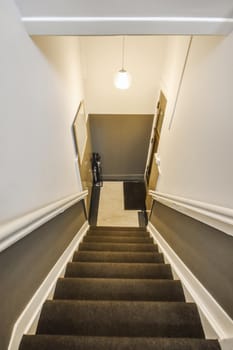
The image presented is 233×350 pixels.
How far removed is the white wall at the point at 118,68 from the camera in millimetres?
3289

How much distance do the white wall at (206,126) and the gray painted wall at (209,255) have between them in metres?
0.20

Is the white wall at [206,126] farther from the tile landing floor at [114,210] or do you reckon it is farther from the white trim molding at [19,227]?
the tile landing floor at [114,210]

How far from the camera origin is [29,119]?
127cm

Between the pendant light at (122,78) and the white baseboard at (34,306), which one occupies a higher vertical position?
the pendant light at (122,78)

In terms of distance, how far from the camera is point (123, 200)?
4906 mm

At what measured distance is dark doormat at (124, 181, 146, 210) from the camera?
4734 millimetres

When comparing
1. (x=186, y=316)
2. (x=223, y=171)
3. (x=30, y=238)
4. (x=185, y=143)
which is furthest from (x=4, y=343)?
(x=185, y=143)

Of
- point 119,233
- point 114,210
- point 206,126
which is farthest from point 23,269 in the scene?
point 114,210

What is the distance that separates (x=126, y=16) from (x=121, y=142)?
154 inches

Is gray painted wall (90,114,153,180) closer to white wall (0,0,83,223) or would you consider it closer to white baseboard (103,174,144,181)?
white baseboard (103,174,144,181)

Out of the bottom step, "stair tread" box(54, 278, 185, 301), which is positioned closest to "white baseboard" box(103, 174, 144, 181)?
→ "stair tread" box(54, 278, 185, 301)

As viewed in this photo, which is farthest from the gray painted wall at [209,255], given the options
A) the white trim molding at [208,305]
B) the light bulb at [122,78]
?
the light bulb at [122,78]

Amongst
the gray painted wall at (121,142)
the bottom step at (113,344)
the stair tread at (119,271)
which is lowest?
the bottom step at (113,344)

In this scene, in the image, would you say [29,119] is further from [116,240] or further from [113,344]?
[116,240]
